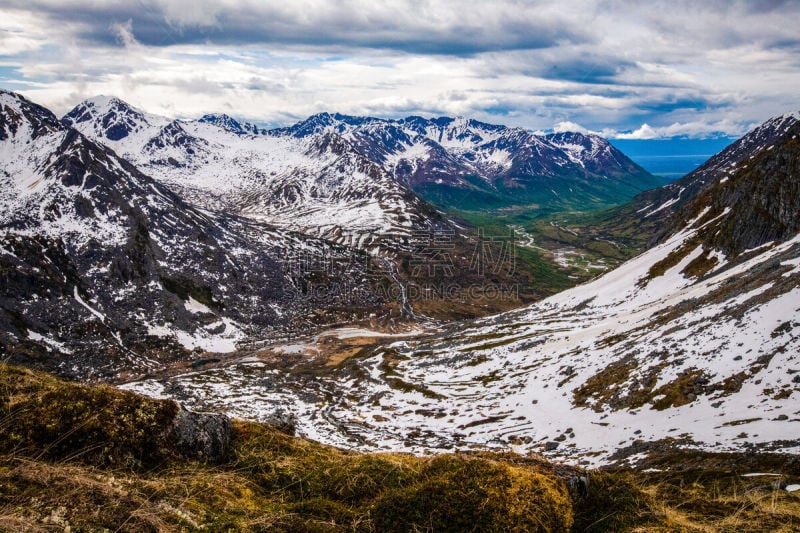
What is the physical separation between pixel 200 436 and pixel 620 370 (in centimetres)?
5124

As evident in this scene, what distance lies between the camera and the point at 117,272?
136625 mm

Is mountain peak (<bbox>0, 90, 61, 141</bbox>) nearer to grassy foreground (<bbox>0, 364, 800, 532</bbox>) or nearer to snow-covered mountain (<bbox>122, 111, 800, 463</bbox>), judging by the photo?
snow-covered mountain (<bbox>122, 111, 800, 463</bbox>)

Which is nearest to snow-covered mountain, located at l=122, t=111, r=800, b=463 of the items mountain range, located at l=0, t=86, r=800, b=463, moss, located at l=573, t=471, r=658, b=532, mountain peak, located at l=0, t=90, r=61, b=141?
mountain range, located at l=0, t=86, r=800, b=463

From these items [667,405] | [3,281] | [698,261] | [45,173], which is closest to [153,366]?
[3,281]

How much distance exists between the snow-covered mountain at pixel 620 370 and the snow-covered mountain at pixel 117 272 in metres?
29.1

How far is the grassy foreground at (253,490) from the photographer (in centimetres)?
658

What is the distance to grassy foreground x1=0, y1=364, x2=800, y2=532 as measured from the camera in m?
6.58

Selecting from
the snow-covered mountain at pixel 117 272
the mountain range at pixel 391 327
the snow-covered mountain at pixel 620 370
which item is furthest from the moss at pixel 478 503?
the snow-covered mountain at pixel 117 272

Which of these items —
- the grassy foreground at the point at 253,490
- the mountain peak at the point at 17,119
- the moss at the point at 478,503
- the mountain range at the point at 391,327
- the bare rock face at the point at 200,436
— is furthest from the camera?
the mountain peak at the point at 17,119

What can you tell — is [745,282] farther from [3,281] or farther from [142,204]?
[142,204]

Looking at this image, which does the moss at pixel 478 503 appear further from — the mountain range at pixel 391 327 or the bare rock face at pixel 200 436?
the mountain range at pixel 391 327

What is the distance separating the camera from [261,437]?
11.3 metres

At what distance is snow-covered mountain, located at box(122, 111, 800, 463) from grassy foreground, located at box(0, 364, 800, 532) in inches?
835

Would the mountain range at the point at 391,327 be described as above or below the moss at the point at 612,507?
below
